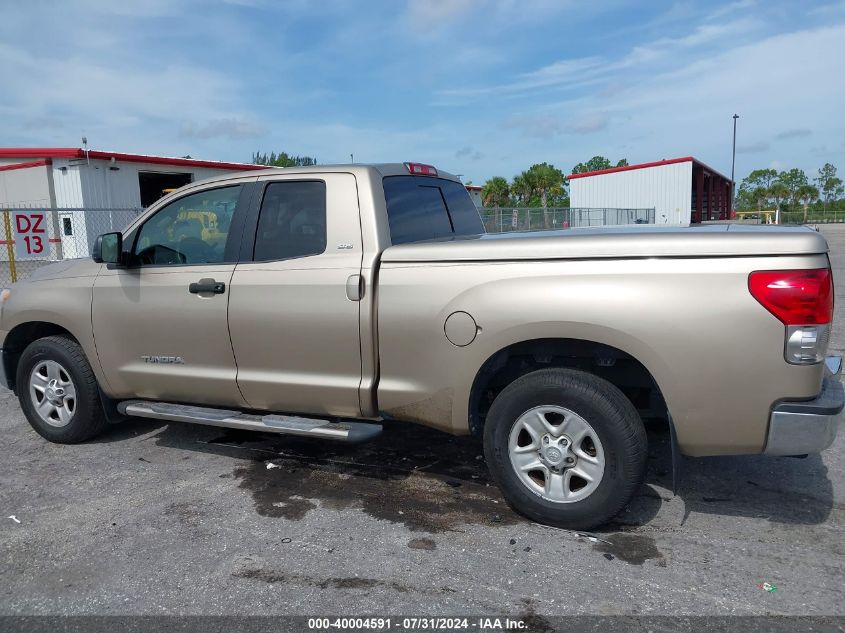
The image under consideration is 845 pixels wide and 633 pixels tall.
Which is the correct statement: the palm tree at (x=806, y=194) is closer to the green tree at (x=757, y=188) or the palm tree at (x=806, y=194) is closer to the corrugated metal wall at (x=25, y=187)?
the green tree at (x=757, y=188)

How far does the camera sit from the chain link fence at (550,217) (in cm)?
2269

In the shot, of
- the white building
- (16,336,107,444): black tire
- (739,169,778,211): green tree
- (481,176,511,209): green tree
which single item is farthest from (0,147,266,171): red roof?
(739,169,778,211): green tree

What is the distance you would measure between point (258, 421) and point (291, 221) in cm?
125

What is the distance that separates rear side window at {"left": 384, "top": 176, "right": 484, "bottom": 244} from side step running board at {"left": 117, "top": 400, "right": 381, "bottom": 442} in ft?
3.73

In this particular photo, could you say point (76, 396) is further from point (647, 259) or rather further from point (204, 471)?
point (647, 259)

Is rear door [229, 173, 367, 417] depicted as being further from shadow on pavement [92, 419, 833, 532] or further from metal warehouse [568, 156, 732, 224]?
metal warehouse [568, 156, 732, 224]

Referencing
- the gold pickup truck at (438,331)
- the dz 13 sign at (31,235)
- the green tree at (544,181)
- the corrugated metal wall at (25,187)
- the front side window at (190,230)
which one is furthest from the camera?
the green tree at (544,181)

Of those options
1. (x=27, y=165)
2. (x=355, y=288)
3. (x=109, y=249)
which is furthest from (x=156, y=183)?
(x=355, y=288)

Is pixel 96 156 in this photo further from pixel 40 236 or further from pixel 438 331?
pixel 438 331

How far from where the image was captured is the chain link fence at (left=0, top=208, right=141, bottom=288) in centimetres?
1128

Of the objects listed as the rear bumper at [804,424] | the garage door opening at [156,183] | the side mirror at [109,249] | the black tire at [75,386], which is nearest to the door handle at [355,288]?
the side mirror at [109,249]

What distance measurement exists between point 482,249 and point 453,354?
1.88 ft

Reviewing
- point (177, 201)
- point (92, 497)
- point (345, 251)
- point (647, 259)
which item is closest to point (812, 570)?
point (647, 259)

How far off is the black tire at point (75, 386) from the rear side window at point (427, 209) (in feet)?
8.36
